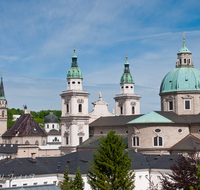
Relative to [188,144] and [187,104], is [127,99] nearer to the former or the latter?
[187,104]

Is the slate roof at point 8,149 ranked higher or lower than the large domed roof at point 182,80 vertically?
lower

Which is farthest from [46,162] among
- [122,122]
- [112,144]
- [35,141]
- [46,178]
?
[35,141]

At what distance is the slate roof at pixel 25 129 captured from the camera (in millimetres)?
107188

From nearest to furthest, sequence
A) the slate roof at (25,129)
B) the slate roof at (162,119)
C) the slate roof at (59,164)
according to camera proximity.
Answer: the slate roof at (59,164)
the slate roof at (162,119)
the slate roof at (25,129)

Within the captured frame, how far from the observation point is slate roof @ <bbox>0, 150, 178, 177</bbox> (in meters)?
47.1

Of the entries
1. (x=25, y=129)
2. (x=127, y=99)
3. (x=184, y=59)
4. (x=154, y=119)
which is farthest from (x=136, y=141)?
(x=25, y=129)

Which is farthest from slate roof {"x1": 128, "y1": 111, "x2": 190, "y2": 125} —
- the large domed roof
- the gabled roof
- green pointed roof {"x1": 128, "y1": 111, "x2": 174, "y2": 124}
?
the large domed roof

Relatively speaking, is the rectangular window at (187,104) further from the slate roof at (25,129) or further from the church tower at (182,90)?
the slate roof at (25,129)

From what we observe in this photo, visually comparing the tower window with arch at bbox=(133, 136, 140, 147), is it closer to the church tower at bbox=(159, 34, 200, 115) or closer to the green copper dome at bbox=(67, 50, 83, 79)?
the church tower at bbox=(159, 34, 200, 115)

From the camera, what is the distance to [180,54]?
81.8 m

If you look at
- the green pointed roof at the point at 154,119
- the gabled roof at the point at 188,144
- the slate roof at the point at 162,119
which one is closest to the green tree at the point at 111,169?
the gabled roof at the point at 188,144

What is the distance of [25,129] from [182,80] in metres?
47.2

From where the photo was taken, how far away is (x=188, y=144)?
6606 cm

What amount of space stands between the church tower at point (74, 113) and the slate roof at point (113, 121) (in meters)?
2.60
